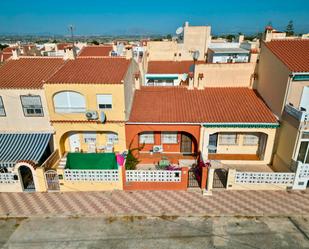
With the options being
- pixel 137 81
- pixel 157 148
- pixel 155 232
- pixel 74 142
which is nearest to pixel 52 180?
pixel 74 142

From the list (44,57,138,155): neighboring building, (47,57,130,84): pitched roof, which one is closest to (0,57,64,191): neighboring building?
(44,57,138,155): neighboring building

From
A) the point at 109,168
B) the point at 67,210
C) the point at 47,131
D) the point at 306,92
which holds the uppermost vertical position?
the point at 306,92

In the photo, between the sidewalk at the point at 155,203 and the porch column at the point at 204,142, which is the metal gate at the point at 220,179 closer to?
the sidewalk at the point at 155,203

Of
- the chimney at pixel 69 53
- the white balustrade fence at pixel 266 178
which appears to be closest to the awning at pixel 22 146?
the chimney at pixel 69 53

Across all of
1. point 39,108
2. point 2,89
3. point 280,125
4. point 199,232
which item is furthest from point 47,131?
point 280,125

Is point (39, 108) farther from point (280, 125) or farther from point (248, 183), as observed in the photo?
point (280, 125)

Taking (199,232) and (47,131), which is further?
(47,131)

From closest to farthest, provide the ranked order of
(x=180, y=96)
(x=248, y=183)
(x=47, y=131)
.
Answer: (x=248, y=183) < (x=47, y=131) < (x=180, y=96)
